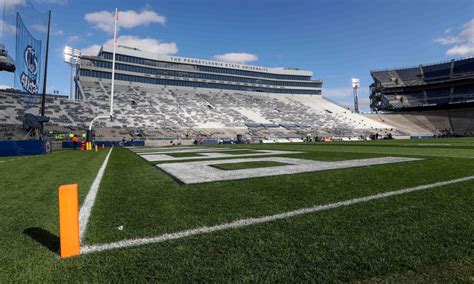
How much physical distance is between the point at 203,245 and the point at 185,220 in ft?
2.65

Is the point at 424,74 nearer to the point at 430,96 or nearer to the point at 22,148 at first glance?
the point at 430,96

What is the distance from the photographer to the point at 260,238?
2.77 m

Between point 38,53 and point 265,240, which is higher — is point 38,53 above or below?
above

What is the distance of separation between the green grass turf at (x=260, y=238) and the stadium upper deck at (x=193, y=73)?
62.8 m

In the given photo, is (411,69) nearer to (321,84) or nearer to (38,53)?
(321,84)

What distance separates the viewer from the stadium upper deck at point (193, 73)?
6028 cm

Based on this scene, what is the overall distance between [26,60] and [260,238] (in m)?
18.8

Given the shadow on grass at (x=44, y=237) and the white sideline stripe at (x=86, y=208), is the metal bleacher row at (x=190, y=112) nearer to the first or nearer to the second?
the white sideline stripe at (x=86, y=208)

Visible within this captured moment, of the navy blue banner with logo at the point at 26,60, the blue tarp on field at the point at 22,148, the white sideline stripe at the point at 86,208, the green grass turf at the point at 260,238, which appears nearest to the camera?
the green grass turf at the point at 260,238

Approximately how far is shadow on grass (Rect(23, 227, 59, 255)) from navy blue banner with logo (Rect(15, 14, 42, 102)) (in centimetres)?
1621

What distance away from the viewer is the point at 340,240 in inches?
105

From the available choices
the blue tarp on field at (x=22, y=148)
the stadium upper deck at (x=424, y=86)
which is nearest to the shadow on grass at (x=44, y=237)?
the blue tarp on field at (x=22, y=148)

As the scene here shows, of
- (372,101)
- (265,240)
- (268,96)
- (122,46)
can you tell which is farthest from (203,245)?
(372,101)

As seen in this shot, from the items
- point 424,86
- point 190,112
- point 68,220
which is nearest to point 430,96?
point 424,86
